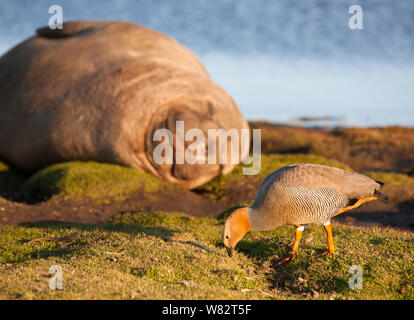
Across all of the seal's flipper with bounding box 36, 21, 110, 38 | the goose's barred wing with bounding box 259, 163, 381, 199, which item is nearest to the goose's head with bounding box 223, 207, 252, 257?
the goose's barred wing with bounding box 259, 163, 381, 199

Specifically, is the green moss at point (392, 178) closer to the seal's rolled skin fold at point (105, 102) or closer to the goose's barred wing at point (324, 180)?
the seal's rolled skin fold at point (105, 102)

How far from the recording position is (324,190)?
6.02 meters

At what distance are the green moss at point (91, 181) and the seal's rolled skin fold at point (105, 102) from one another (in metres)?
0.55

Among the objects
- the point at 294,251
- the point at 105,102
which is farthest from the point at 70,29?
the point at 294,251

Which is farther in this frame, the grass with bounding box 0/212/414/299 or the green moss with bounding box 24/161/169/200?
the green moss with bounding box 24/161/169/200

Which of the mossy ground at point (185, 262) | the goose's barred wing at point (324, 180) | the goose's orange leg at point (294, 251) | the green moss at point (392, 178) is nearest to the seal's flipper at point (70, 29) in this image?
the mossy ground at point (185, 262)

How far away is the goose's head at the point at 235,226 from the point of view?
6.07m

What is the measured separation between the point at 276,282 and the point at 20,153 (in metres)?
11.7

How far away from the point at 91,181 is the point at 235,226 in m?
7.32

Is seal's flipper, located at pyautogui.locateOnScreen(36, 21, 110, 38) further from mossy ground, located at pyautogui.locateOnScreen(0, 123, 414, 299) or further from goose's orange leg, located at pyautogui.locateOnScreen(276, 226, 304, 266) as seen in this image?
goose's orange leg, located at pyautogui.locateOnScreen(276, 226, 304, 266)

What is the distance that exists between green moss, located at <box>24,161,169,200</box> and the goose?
6.57 metres

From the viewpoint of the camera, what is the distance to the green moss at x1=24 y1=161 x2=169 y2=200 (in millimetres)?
12172

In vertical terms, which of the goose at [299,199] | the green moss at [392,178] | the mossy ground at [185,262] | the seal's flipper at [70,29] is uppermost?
the seal's flipper at [70,29]

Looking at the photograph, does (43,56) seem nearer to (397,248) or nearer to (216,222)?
(216,222)
